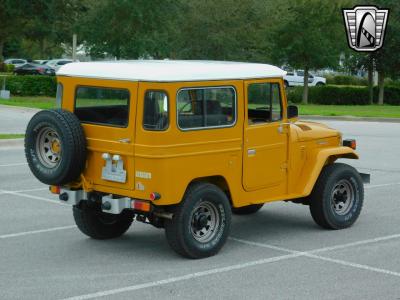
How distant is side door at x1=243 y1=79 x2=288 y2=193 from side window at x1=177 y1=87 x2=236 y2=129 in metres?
0.25

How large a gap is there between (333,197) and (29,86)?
1184 inches

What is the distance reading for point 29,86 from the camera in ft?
124

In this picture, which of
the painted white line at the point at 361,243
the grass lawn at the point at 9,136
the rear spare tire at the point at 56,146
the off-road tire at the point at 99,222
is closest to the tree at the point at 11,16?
Result: the grass lawn at the point at 9,136

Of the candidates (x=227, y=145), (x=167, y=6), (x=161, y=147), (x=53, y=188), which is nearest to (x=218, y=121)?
(x=227, y=145)

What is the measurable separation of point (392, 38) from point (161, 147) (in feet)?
124

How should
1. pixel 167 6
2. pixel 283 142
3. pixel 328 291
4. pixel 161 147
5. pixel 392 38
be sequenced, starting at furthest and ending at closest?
1. pixel 392 38
2. pixel 167 6
3. pixel 283 142
4. pixel 161 147
5. pixel 328 291

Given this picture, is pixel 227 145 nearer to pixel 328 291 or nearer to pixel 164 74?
pixel 164 74

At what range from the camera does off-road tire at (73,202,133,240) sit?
8.95 metres

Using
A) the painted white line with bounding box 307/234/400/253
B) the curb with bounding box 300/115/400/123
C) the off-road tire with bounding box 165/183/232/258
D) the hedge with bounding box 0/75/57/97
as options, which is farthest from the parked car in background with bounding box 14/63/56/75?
the off-road tire with bounding box 165/183/232/258

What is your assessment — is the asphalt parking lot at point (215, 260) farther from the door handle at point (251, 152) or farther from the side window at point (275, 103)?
the side window at point (275, 103)

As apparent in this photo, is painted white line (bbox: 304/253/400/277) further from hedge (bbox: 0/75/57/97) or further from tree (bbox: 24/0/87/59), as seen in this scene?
tree (bbox: 24/0/87/59)

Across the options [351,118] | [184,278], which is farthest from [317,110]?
[184,278]

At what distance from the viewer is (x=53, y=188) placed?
8.62m

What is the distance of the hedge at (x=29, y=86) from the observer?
37.7m
